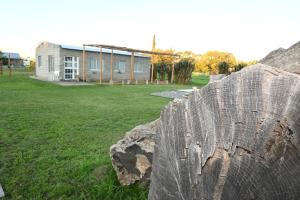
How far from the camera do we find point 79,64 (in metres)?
22.8

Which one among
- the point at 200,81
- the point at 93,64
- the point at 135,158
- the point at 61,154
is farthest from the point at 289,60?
the point at 200,81

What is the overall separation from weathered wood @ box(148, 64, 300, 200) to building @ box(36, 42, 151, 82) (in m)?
20.5

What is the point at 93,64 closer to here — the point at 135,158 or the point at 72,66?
the point at 72,66

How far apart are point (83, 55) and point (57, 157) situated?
60.9 ft

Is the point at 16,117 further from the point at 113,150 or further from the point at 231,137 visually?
the point at 231,137

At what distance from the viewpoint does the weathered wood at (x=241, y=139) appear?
4.42 feet

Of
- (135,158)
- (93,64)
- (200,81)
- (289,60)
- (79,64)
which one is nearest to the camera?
(289,60)

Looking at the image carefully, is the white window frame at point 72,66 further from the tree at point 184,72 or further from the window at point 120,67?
the tree at point 184,72

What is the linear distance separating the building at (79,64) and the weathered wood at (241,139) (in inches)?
807

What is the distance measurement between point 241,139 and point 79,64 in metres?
22.5

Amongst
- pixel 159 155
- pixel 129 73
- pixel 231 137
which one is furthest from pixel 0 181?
pixel 129 73

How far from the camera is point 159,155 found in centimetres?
219

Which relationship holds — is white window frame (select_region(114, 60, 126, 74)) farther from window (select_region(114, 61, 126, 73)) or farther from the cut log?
the cut log

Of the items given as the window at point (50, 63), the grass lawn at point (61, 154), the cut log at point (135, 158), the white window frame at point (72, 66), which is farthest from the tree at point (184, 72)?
A: the cut log at point (135, 158)
